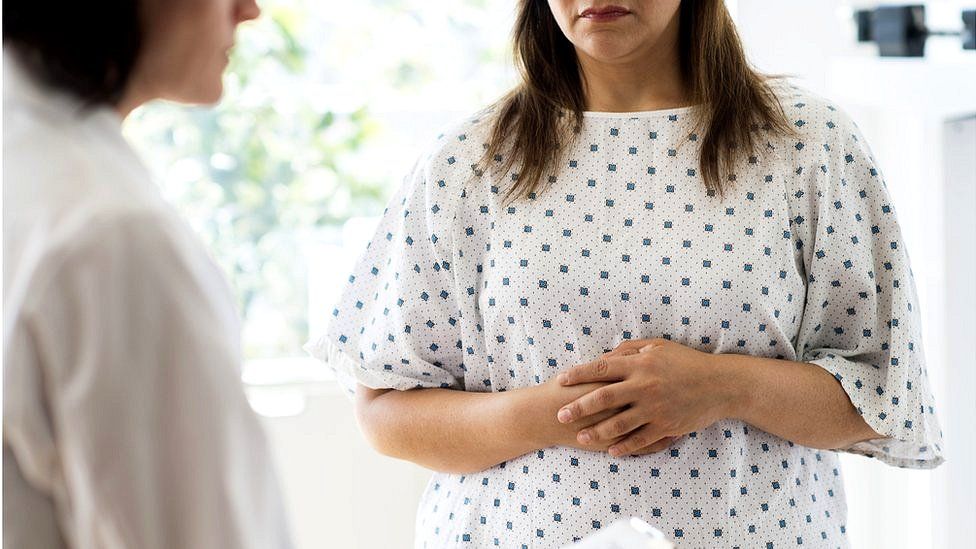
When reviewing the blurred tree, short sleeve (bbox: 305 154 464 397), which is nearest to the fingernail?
short sleeve (bbox: 305 154 464 397)

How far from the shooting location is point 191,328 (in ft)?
2.01

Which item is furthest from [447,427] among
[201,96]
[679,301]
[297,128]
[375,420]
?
[297,128]

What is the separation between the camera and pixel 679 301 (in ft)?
4.34

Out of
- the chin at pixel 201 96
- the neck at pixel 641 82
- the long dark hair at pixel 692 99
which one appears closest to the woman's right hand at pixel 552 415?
the long dark hair at pixel 692 99

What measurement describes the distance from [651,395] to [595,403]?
0.23 feet

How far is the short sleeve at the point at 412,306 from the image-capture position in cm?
144

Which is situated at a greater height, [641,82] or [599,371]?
[641,82]

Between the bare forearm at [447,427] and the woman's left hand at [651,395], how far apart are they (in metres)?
0.09

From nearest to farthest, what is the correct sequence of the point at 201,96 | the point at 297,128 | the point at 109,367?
the point at 109,367, the point at 201,96, the point at 297,128

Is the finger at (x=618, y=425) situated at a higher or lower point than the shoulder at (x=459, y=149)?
lower

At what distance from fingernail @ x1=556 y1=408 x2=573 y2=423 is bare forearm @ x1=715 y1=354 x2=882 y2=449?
0.19 metres

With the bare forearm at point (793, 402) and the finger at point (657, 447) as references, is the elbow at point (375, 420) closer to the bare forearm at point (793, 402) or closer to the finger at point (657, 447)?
the finger at point (657, 447)

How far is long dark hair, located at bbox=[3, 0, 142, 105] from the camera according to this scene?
0.65 metres

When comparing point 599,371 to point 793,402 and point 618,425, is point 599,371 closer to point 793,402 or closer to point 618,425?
point 618,425
